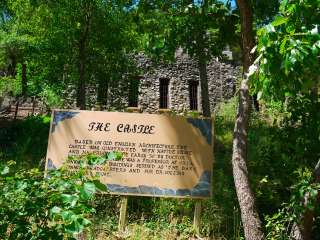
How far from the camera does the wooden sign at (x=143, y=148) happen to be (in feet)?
23.2

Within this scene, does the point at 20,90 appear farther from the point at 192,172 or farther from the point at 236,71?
the point at 192,172

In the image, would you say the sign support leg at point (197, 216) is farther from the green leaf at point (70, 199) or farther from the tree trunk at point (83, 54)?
the tree trunk at point (83, 54)

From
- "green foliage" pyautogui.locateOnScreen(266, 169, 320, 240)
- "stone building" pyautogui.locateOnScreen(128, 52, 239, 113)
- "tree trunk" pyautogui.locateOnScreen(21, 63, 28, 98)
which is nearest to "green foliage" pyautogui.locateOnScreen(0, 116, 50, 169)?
"tree trunk" pyautogui.locateOnScreen(21, 63, 28, 98)

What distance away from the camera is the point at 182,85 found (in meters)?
21.8

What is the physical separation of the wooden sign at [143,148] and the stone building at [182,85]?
43.1ft

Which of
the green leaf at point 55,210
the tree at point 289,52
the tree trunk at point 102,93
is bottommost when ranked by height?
the green leaf at point 55,210

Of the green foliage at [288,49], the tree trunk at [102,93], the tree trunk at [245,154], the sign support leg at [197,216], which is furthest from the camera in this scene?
the tree trunk at [102,93]

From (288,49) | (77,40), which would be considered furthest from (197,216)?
(77,40)

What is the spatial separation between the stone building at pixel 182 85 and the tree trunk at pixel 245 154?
555 inches

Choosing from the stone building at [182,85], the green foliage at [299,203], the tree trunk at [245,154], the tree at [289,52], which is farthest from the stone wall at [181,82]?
the tree at [289,52]

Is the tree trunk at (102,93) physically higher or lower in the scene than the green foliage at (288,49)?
higher

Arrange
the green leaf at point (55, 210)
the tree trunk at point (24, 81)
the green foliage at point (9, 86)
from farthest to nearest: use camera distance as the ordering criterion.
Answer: the green foliage at point (9, 86) < the tree trunk at point (24, 81) < the green leaf at point (55, 210)

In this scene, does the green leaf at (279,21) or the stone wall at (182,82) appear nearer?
the green leaf at (279,21)

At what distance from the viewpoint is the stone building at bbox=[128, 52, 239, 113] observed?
2116 centimetres
